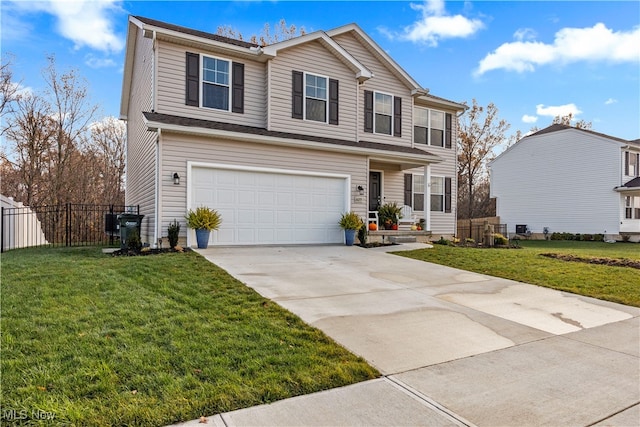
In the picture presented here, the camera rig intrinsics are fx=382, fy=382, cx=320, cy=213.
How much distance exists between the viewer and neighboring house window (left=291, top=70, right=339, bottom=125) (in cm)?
1244

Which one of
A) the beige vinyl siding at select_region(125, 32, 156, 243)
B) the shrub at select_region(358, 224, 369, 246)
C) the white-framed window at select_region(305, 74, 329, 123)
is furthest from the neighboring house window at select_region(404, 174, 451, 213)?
the beige vinyl siding at select_region(125, 32, 156, 243)

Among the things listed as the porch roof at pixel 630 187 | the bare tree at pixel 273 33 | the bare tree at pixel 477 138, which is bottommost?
the porch roof at pixel 630 187

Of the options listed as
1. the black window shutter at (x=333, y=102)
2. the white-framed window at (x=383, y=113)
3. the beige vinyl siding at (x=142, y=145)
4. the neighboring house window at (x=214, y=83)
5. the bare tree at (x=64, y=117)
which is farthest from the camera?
the bare tree at (x=64, y=117)

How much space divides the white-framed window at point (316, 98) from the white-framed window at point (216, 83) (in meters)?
2.59

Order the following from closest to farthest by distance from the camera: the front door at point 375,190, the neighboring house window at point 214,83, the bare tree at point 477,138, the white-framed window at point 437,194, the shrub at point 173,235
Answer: the shrub at point 173,235
the neighboring house window at point 214,83
the front door at point 375,190
the white-framed window at point 437,194
the bare tree at point 477,138

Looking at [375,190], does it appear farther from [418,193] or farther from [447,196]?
[447,196]

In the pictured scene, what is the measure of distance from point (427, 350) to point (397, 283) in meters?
3.16

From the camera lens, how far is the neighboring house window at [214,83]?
11.2 m

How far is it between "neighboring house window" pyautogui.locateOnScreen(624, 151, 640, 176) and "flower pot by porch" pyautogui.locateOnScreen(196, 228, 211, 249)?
2495cm

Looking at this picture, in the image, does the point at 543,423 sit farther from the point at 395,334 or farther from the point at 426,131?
the point at 426,131

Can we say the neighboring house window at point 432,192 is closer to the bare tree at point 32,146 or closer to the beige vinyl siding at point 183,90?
the beige vinyl siding at point 183,90

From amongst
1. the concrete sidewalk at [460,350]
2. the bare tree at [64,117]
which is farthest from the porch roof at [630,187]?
the bare tree at [64,117]

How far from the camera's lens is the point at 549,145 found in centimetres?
2547

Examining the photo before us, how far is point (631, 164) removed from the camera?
77.1 ft
